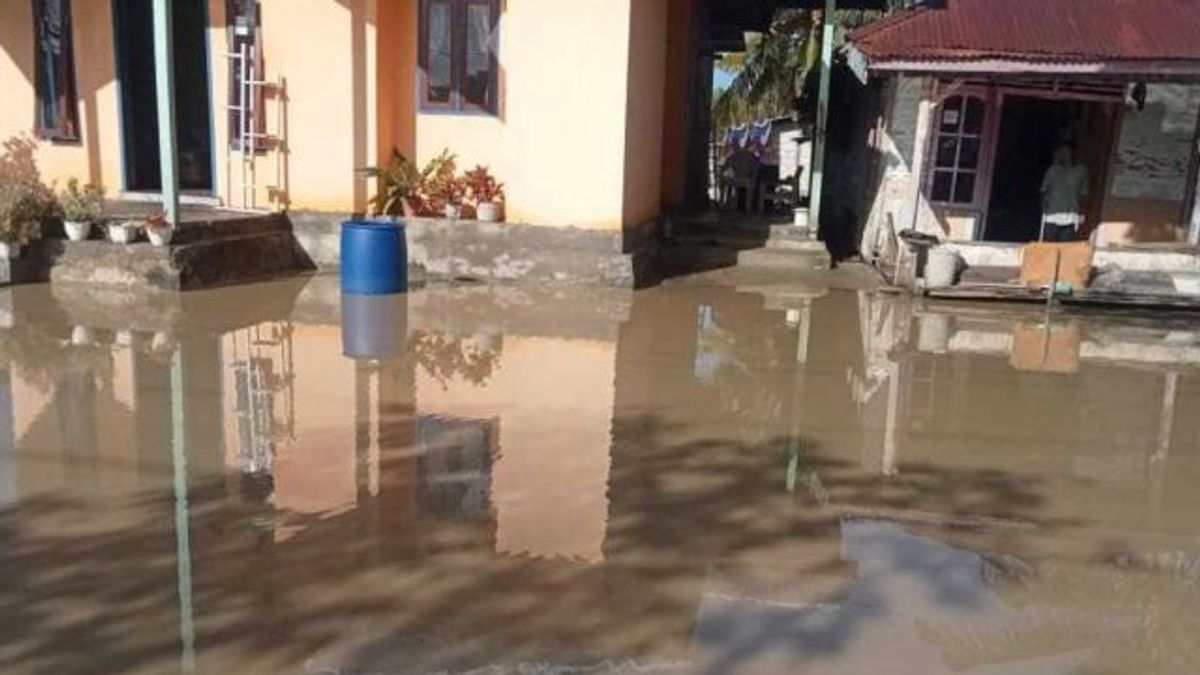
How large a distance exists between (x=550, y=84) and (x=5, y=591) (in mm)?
8403

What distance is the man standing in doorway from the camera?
12469 millimetres

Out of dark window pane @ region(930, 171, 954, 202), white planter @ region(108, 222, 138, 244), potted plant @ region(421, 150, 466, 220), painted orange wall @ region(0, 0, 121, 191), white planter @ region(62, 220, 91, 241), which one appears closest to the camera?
white planter @ region(108, 222, 138, 244)

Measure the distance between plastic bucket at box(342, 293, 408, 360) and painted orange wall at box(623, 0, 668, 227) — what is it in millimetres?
3192

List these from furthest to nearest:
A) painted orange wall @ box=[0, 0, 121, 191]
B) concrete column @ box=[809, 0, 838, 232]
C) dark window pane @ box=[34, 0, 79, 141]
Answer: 1. concrete column @ box=[809, 0, 838, 232]
2. dark window pane @ box=[34, 0, 79, 141]
3. painted orange wall @ box=[0, 0, 121, 191]

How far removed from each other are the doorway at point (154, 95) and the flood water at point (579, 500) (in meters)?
4.11

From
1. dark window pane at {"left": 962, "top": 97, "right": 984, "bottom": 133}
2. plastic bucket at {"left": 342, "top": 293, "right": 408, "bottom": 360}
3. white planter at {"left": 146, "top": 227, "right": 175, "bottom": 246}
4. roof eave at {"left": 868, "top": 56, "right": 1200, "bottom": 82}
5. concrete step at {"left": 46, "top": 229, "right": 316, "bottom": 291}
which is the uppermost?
roof eave at {"left": 868, "top": 56, "right": 1200, "bottom": 82}

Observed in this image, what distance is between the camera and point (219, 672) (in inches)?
146

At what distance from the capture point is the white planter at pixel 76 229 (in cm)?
1052

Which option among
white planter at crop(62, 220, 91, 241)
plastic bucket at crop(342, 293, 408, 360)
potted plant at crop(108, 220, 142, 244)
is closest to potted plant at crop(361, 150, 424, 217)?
plastic bucket at crop(342, 293, 408, 360)

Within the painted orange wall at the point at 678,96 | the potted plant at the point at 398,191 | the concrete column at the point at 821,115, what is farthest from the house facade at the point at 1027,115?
the potted plant at the point at 398,191

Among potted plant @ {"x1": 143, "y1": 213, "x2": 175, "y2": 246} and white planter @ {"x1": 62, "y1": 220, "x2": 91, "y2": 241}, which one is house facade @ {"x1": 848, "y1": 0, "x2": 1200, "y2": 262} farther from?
white planter @ {"x1": 62, "y1": 220, "x2": 91, "y2": 241}

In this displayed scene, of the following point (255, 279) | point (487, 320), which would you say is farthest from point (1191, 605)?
point (255, 279)

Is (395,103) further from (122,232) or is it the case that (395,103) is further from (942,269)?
(942,269)

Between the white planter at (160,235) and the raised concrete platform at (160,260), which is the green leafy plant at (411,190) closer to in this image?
the raised concrete platform at (160,260)
